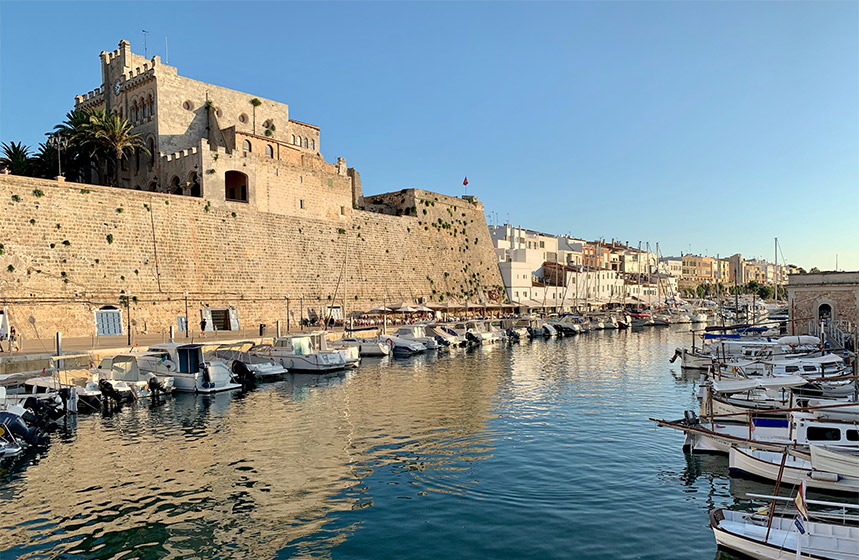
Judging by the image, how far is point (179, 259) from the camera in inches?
1261

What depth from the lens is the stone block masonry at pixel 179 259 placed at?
26547 mm

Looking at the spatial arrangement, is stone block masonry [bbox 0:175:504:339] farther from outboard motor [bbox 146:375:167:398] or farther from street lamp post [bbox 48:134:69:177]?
outboard motor [bbox 146:375:167:398]

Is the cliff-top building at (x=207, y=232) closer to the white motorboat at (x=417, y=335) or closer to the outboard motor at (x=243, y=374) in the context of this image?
the white motorboat at (x=417, y=335)

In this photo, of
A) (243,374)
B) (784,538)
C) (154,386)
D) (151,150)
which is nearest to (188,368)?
(154,386)

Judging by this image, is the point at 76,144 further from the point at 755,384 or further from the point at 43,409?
the point at 755,384

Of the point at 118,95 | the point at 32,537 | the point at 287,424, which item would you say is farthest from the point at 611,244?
the point at 32,537

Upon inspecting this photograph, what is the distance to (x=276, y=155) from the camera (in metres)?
41.8

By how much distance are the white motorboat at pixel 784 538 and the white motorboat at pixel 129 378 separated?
1718 centimetres

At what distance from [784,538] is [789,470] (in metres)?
3.04

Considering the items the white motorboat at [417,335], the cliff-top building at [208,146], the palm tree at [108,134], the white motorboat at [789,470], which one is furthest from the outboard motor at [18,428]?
the palm tree at [108,134]

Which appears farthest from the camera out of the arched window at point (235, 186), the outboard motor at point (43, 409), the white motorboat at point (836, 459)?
the arched window at point (235, 186)

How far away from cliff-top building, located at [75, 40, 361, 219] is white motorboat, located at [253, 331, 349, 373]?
13246mm

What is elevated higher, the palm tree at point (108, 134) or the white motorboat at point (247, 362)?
the palm tree at point (108, 134)

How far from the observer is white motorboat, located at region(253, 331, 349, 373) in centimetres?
2502
